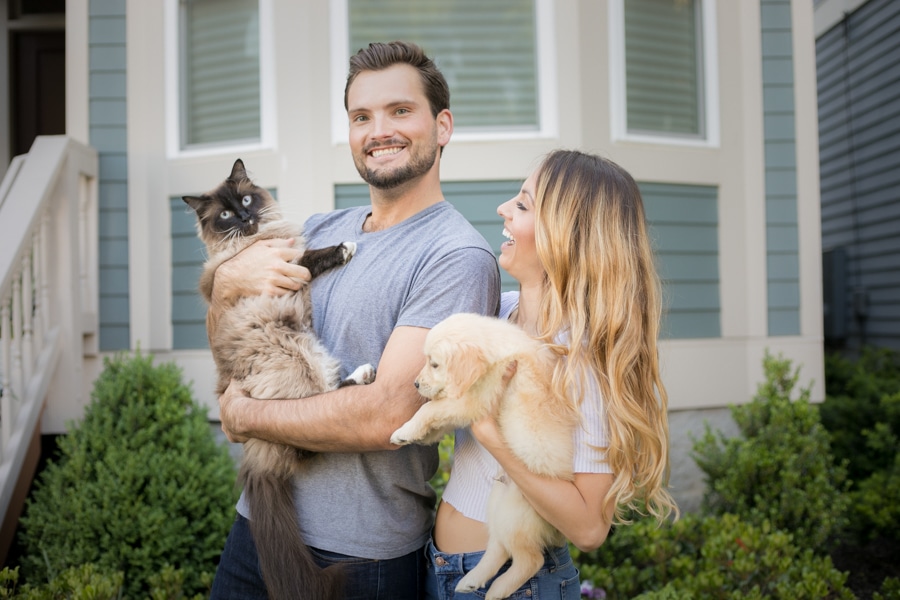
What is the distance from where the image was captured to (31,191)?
4551 millimetres

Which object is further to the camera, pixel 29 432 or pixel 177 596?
pixel 29 432

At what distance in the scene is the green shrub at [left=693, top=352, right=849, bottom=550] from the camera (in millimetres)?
4387

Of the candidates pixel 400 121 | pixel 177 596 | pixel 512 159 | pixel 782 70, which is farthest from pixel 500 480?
pixel 782 70

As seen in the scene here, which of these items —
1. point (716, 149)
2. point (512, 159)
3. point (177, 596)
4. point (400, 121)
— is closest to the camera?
point (400, 121)

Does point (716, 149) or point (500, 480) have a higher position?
point (716, 149)

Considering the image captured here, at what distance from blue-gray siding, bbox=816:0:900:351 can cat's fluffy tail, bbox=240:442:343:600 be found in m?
7.51

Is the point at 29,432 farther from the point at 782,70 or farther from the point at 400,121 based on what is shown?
the point at 782,70

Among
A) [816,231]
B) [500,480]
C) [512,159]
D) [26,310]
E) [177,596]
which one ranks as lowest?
[177,596]

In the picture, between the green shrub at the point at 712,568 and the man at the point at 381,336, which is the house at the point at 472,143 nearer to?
the green shrub at the point at 712,568

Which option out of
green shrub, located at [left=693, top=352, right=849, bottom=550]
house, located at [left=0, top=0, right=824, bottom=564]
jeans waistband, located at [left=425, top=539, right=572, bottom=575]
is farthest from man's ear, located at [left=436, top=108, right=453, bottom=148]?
green shrub, located at [left=693, top=352, right=849, bottom=550]

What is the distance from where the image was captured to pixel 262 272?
94.4 inches

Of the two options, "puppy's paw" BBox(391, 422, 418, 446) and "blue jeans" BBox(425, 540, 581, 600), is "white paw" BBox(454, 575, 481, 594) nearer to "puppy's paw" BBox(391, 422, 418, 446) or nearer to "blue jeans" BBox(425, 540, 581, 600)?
"blue jeans" BBox(425, 540, 581, 600)

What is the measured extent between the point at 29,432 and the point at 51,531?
0.78 m

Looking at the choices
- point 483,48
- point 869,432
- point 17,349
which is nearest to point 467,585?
point 17,349
